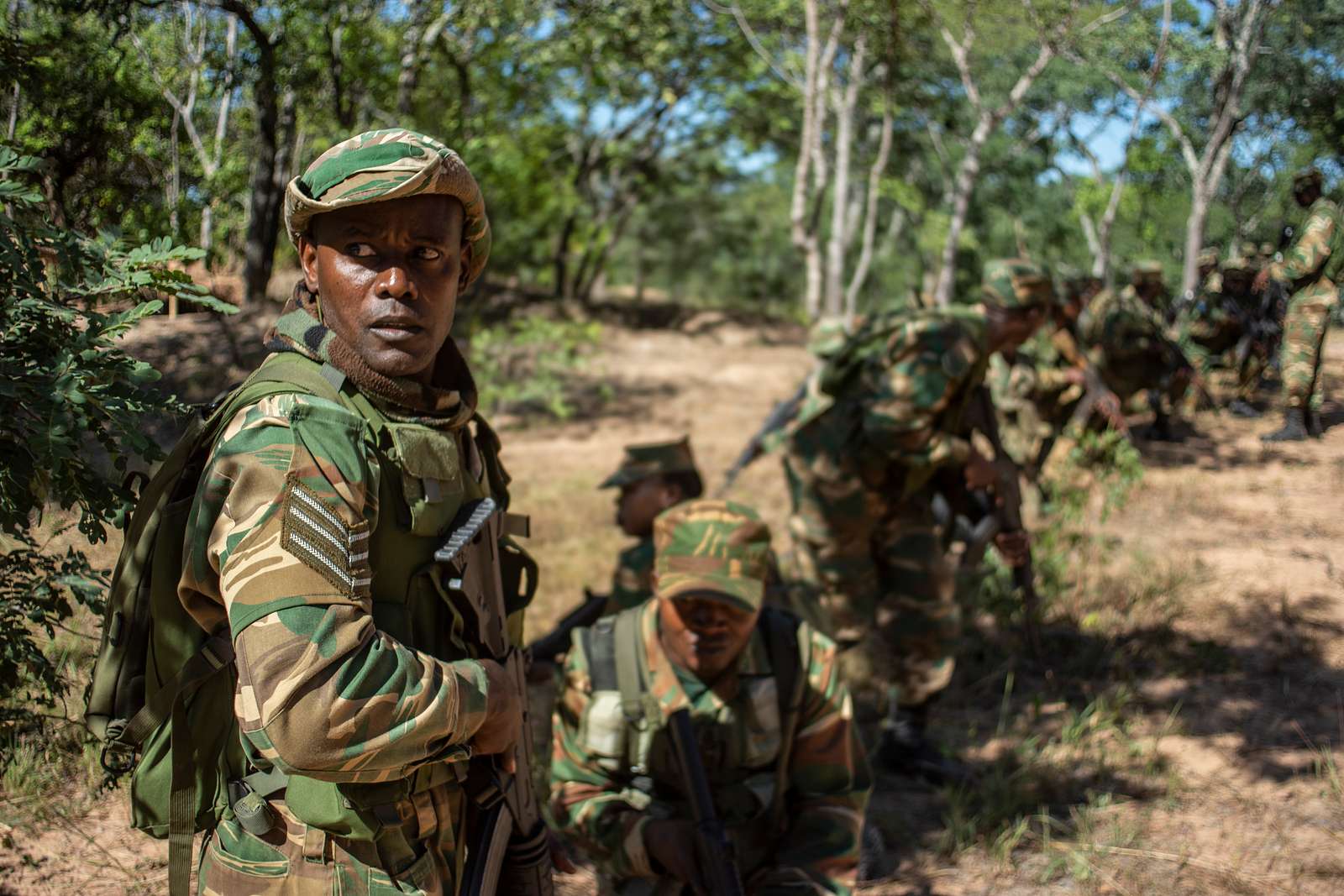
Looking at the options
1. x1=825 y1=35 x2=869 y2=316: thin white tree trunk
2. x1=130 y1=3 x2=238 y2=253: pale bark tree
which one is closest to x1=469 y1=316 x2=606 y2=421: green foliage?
x1=130 y1=3 x2=238 y2=253: pale bark tree

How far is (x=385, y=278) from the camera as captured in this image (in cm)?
164

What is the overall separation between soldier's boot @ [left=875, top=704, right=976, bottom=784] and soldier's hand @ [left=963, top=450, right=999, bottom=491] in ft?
3.01

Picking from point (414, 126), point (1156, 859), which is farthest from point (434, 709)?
point (414, 126)

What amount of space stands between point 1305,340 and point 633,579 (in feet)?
26.9

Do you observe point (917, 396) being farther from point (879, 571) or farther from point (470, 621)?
point (470, 621)

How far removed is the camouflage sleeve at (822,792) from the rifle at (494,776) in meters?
0.71

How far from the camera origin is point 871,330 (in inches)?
177

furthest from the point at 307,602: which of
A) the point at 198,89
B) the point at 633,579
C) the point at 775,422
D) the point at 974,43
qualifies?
the point at 974,43

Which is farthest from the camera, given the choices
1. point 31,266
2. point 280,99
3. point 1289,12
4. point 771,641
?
point 1289,12

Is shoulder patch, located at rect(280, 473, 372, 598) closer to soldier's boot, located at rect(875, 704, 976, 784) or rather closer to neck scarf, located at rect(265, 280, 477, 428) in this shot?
neck scarf, located at rect(265, 280, 477, 428)

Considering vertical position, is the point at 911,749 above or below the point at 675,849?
below

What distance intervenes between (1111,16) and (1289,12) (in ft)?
7.70

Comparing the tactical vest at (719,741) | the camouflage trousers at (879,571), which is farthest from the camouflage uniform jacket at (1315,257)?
the tactical vest at (719,741)

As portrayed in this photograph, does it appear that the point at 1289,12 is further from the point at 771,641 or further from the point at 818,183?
the point at 771,641
